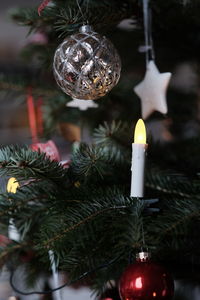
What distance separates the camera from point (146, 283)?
0.43 m

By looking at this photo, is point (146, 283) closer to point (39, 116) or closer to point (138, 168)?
point (138, 168)

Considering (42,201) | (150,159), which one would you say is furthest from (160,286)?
(150,159)

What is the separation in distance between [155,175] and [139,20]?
226mm

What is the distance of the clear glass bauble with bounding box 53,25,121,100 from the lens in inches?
19.8

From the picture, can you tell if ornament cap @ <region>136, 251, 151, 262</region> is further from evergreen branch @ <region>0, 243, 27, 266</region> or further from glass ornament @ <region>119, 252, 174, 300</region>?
evergreen branch @ <region>0, 243, 27, 266</region>

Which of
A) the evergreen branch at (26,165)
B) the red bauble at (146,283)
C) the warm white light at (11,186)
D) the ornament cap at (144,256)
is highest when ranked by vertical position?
the evergreen branch at (26,165)

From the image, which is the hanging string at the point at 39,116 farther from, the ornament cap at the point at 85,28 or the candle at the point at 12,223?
the ornament cap at the point at 85,28

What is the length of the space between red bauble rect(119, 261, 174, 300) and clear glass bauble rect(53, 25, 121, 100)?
0.65 feet

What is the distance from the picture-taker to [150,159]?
0.70m

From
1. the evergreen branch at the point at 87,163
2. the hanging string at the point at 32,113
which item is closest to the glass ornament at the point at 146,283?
the evergreen branch at the point at 87,163

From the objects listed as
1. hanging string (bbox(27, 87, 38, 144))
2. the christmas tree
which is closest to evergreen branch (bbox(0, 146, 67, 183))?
the christmas tree

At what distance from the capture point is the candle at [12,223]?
21.4 inches

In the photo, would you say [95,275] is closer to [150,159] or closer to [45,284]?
[45,284]

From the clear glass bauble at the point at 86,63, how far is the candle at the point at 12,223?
13cm
